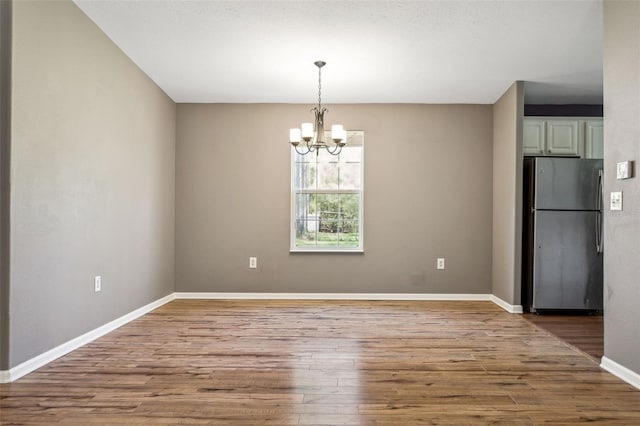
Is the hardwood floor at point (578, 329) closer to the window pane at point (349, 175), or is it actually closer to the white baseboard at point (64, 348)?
the window pane at point (349, 175)

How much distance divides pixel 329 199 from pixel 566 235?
2617mm

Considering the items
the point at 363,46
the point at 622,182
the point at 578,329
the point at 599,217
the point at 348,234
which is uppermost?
the point at 363,46

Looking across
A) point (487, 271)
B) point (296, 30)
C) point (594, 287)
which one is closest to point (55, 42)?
point (296, 30)

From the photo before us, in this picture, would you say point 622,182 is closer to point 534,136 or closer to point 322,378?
point 322,378

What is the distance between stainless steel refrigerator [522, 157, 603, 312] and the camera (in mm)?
4367

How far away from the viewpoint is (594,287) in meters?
4.38

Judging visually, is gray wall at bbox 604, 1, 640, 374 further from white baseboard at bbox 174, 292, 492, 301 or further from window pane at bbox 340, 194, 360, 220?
window pane at bbox 340, 194, 360, 220

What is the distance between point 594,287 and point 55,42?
5188 mm

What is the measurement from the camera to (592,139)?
471 centimetres

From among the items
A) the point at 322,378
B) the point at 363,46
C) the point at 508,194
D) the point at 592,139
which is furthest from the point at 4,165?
the point at 592,139

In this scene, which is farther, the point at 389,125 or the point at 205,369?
the point at 389,125

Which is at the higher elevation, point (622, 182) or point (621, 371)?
point (622, 182)

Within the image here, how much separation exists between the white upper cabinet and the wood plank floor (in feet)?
6.81

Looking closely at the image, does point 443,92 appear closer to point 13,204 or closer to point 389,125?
point 389,125
